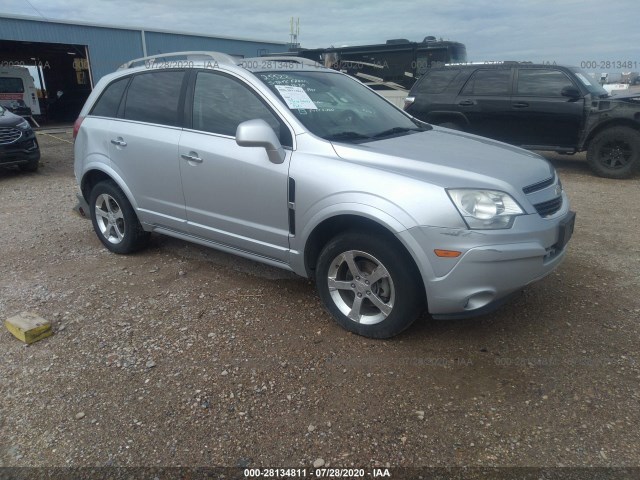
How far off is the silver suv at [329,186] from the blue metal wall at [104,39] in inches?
709

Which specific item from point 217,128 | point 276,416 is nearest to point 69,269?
point 217,128

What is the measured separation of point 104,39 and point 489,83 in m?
18.2

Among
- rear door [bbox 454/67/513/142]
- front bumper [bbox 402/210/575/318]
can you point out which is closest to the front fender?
front bumper [bbox 402/210/575/318]

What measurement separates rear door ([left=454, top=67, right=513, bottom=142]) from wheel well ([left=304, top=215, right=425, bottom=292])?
262 inches

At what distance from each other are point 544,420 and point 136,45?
2388cm

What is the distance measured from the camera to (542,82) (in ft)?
27.6

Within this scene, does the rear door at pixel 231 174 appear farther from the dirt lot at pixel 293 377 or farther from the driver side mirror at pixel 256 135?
the dirt lot at pixel 293 377

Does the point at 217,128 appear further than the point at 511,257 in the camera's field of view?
Yes

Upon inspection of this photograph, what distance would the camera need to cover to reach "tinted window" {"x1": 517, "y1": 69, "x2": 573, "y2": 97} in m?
8.28

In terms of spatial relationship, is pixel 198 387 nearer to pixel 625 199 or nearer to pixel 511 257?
pixel 511 257

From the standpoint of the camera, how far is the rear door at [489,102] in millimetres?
8688

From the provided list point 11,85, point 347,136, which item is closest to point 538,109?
point 347,136

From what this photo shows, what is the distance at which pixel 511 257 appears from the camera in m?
2.68

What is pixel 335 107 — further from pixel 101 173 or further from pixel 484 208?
pixel 101 173
